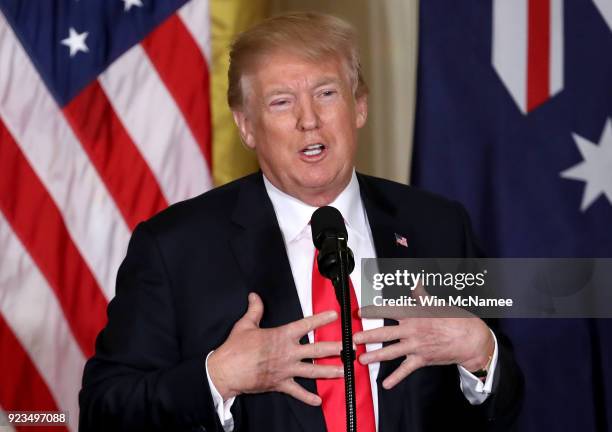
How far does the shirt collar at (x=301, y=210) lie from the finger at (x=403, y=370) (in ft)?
1.11

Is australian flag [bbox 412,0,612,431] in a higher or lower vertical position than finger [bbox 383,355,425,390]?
higher

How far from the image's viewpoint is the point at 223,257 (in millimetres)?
1797

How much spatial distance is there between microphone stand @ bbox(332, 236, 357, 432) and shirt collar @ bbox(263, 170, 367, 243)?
1.60ft

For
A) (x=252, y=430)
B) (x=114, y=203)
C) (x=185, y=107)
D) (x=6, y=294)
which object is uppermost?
(x=185, y=107)

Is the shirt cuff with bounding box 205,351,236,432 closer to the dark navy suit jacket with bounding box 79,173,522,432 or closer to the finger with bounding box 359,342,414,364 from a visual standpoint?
the dark navy suit jacket with bounding box 79,173,522,432

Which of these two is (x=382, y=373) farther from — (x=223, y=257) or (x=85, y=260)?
(x=85, y=260)

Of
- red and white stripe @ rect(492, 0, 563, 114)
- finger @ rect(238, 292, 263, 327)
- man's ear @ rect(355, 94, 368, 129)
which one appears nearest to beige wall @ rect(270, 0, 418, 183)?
red and white stripe @ rect(492, 0, 563, 114)

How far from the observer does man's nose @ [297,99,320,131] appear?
5.94ft

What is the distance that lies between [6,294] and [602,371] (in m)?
1.73

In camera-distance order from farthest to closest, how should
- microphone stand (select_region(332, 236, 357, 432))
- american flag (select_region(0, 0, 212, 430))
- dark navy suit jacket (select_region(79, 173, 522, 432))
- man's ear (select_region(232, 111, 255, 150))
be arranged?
american flag (select_region(0, 0, 212, 430)) < man's ear (select_region(232, 111, 255, 150)) < dark navy suit jacket (select_region(79, 173, 522, 432)) < microphone stand (select_region(332, 236, 357, 432))

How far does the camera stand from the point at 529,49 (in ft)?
9.27

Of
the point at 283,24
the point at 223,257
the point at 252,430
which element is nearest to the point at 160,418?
the point at 252,430

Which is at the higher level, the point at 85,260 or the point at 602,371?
the point at 85,260

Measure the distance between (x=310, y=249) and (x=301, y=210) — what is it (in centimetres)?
11
